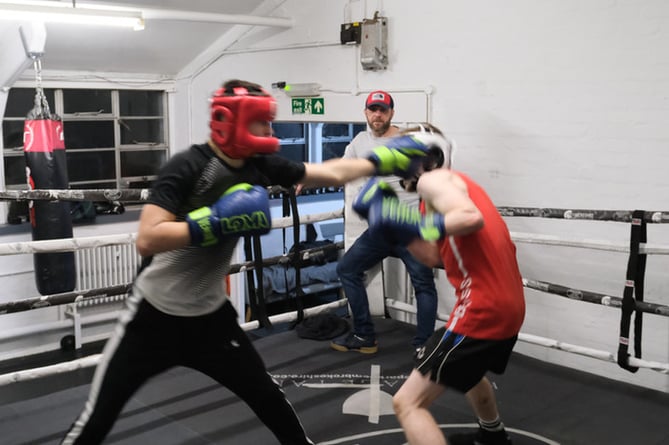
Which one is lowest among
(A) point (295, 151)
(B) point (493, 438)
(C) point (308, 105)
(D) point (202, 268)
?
(B) point (493, 438)

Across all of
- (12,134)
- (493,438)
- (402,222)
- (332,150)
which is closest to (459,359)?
(402,222)

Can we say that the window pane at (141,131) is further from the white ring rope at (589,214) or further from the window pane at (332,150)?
the white ring rope at (589,214)

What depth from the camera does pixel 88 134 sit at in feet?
23.7

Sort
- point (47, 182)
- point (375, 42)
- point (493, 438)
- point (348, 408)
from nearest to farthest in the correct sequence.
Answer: point (493, 438)
point (348, 408)
point (375, 42)
point (47, 182)

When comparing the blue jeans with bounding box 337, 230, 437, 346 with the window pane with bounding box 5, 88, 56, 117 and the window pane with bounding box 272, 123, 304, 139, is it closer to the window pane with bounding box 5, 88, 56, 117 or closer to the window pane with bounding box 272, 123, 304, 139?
the window pane with bounding box 5, 88, 56, 117

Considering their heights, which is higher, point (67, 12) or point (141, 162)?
point (67, 12)

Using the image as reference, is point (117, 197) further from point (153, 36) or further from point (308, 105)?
point (153, 36)

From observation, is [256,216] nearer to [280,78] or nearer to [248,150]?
[248,150]

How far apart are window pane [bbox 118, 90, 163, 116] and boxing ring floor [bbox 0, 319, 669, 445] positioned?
4376mm

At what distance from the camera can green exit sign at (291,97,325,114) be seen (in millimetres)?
5355

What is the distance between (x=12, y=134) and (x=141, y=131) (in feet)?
4.34

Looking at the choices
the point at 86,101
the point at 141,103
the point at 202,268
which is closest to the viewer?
the point at 202,268

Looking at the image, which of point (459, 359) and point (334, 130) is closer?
point (459, 359)

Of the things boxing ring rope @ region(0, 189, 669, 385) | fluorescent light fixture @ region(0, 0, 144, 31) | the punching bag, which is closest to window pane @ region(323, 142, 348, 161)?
the punching bag
